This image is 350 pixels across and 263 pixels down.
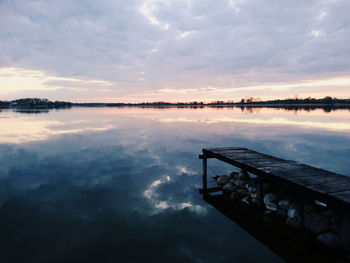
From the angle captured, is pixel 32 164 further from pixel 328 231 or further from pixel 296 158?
pixel 296 158

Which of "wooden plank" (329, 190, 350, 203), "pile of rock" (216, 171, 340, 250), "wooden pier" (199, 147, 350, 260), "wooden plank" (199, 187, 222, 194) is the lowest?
"wooden plank" (199, 187, 222, 194)

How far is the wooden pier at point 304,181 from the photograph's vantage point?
6.46 metres

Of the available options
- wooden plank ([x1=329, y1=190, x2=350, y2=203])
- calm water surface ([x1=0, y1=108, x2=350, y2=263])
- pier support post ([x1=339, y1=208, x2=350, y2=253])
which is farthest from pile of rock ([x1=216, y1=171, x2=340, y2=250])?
calm water surface ([x1=0, y1=108, x2=350, y2=263])

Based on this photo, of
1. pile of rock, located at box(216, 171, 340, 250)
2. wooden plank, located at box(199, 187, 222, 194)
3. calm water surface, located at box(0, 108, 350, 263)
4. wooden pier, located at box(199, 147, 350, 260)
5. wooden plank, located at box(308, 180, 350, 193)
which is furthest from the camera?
wooden plank, located at box(199, 187, 222, 194)

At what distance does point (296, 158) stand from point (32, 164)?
72.2 feet

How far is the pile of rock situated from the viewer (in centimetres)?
732

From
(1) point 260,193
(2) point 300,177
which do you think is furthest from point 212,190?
(2) point 300,177

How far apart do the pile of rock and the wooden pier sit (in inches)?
12.2

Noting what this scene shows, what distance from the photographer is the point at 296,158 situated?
62.6 ft

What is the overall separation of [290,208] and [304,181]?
1.35 m

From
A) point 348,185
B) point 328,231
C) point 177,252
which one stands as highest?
point 348,185

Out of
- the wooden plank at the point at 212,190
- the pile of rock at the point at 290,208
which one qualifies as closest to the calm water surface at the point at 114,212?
the wooden plank at the point at 212,190

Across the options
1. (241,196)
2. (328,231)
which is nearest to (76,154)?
(241,196)

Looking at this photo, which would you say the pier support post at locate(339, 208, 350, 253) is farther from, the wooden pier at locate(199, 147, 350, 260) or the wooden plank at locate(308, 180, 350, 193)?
the wooden plank at locate(308, 180, 350, 193)
